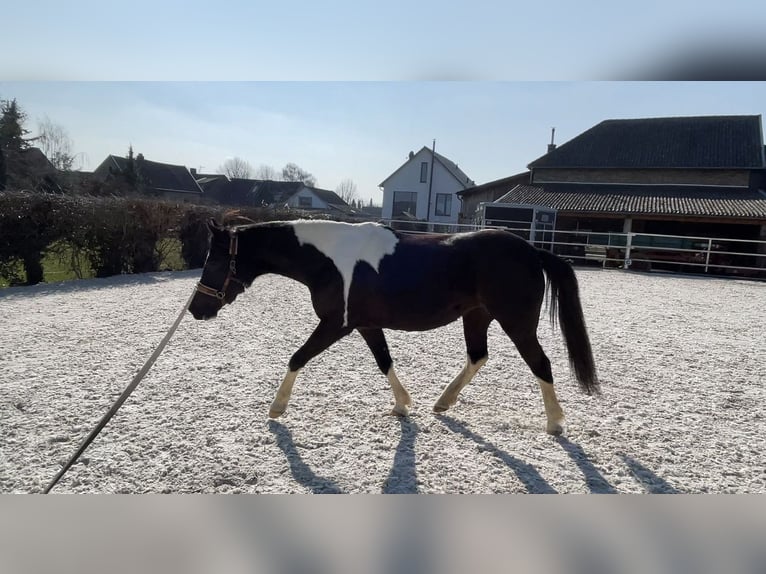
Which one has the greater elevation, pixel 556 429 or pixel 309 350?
pixel 309 350

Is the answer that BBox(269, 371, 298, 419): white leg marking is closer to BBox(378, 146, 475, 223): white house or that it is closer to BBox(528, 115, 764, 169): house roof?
BBox(378, 146, 475, 223): white house

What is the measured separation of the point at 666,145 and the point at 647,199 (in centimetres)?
244

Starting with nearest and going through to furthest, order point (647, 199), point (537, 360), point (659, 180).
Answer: point (537, 360)
point (647, 199)
point (659, 180)

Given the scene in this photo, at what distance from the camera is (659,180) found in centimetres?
1983

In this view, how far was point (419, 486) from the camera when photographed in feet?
8.07

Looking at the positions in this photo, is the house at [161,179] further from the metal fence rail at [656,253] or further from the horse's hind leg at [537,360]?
the horse's hind leg at [537,360]

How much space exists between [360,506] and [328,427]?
7.26ft

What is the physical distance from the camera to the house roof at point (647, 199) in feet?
59.5

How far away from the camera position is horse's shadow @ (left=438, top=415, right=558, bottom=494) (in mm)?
2489

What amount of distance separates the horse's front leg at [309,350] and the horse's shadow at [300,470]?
19 cm

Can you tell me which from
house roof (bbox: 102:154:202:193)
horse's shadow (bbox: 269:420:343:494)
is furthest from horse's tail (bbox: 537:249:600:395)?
house roof (bbox: 102:154:202:193)

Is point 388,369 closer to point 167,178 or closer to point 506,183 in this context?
point 506,183

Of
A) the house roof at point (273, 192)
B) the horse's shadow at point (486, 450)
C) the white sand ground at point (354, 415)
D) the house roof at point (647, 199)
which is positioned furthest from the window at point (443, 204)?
the house roof at point (273, 192)

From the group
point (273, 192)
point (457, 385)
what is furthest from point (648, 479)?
point (273, 192)
